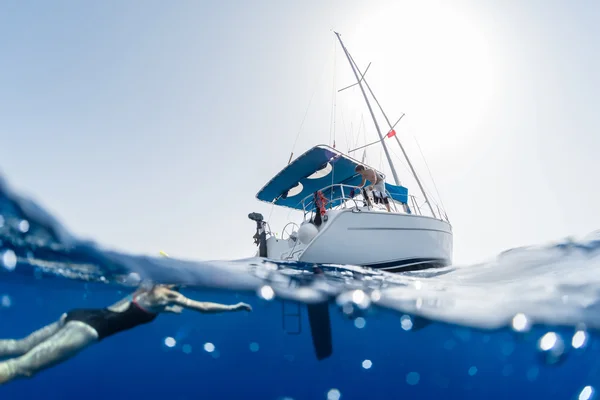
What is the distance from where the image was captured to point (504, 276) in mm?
6867

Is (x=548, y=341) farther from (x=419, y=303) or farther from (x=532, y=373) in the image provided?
(x=419, y=303)

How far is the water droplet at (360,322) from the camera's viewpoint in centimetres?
759

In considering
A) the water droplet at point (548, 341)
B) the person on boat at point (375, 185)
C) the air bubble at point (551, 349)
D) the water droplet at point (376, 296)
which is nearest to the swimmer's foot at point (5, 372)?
the water droplet at point (376, 296)

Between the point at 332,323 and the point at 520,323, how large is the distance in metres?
4.55

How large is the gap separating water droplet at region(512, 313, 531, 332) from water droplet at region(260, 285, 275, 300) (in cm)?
576

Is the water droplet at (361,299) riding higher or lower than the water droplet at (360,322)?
higher

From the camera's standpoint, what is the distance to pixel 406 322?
7.59 meters

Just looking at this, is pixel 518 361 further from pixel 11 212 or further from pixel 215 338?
pixel 11 212

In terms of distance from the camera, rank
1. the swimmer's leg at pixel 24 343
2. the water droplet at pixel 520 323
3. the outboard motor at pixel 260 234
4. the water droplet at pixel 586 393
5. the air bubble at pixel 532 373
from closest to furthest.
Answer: the swimmer's leg at pixel 24 343
the water droplet at pixel 520 323
the air bubble at pixel 532 373
the water droplet at pixel 586 393
the outboard motor at pixel 260 234

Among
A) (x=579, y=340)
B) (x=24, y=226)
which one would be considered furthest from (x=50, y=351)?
(x=579, y=340)

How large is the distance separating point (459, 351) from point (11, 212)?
11.1 m

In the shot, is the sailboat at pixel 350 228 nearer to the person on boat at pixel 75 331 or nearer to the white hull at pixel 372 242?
the white hull at pixel 372 242

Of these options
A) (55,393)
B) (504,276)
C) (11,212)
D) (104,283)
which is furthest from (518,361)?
(55,393)

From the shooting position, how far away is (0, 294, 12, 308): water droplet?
22.7ft
